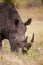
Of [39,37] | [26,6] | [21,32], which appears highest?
[21,32]

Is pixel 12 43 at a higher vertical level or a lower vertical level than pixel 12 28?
lower

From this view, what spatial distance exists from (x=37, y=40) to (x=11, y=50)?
9.35ft

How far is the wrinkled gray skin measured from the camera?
10758 millimetres

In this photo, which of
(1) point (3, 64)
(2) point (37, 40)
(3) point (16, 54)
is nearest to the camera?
(1) point (3, 64)

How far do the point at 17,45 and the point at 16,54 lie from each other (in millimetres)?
555

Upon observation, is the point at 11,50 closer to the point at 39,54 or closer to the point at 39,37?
the point at 39,54

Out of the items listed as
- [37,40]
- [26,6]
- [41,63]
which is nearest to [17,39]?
[41,63]

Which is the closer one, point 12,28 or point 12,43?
point 12,43

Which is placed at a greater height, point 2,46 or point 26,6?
point 2,46

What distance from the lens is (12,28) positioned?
11.0 meters

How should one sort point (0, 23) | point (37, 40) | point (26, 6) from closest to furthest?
point (0, 23), point (37, 40), point (26, 6)

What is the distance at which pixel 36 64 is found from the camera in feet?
30.3

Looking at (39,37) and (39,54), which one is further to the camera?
(39,37)

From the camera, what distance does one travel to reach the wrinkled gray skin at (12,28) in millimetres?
10758
